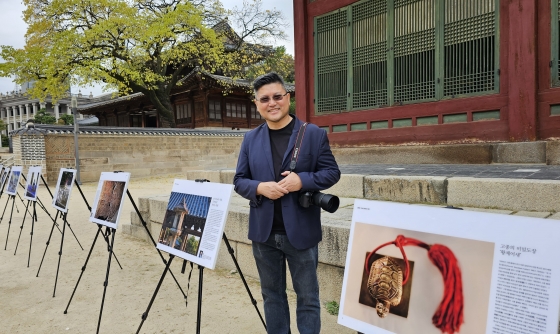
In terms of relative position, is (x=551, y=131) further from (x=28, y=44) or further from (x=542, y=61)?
(x=28, y=44)

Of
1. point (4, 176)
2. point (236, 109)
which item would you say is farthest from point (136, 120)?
point (4, 176)

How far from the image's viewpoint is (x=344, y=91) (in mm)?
6852

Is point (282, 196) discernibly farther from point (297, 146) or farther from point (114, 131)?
point (114, 131)

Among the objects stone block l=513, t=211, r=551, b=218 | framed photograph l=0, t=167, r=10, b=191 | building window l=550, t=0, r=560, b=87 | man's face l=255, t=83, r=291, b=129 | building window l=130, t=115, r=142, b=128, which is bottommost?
stone block l=513, t=211, r=551, b=218

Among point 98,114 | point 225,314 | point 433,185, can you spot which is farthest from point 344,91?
point 98,114

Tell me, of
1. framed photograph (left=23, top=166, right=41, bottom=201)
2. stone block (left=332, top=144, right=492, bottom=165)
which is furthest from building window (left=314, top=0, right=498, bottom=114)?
framed photograph (left=23, top=166, right=41, bottom=201)

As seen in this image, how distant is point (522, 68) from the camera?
16.0ft

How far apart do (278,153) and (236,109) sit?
19871mm

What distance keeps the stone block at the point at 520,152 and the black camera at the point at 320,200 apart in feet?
14.4

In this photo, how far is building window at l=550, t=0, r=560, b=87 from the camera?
4688 millimetres

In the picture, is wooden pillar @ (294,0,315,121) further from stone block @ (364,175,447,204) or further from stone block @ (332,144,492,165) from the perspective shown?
stone block @ (364,175,447,204)

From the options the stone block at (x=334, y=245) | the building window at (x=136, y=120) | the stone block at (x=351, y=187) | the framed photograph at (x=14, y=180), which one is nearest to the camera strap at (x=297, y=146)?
the stone block at (x=334, y=245)

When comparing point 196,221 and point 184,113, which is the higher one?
point 184,113

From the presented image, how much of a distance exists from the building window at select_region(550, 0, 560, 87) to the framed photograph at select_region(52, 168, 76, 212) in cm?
614
